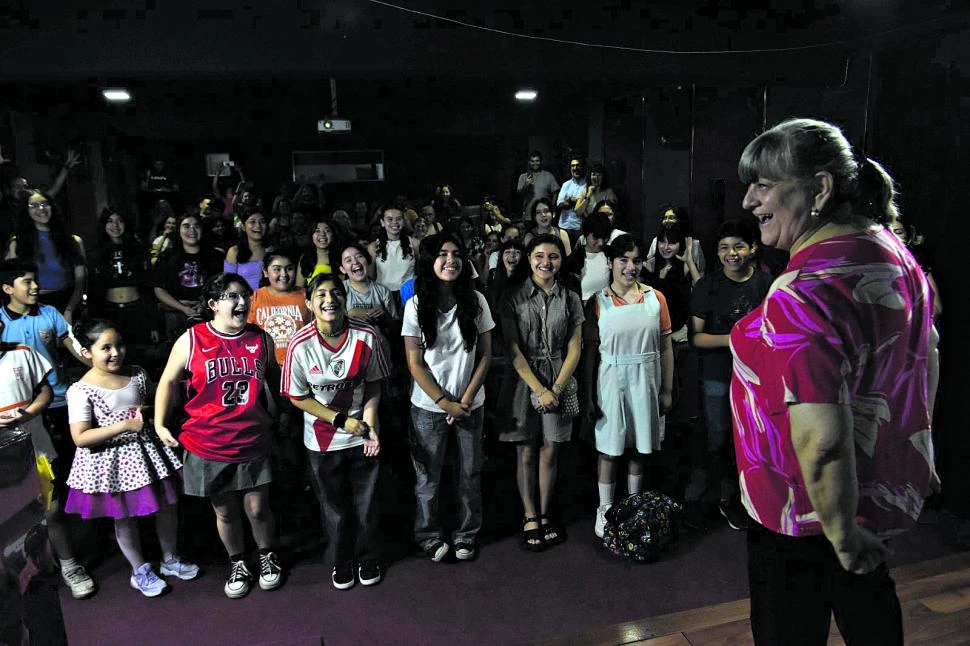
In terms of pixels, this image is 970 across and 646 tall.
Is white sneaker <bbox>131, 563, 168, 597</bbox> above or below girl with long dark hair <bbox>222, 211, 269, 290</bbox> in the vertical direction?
below

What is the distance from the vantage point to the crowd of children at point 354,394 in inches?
109

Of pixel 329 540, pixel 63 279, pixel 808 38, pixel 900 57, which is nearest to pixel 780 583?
pixel 329 540

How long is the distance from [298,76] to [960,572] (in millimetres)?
5490

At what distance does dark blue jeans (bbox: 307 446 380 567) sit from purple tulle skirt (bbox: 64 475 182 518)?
621 mm

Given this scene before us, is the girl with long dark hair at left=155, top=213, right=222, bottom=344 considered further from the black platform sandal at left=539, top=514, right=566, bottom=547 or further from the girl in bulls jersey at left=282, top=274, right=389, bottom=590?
the black platform sandal at left=539, top=514, right=566, bottom=547

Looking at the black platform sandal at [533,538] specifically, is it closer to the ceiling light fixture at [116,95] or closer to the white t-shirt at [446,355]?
the white t-shirt at [446,355]

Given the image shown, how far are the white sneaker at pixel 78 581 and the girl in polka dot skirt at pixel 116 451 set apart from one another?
19 centimetres

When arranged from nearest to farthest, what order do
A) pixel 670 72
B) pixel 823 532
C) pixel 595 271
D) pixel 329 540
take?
pixel 823 532, pixel 329 540, pixel 595 271, pixel 670 72

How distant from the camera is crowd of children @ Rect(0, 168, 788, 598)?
109 inches

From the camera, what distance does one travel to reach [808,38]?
20.7 ft

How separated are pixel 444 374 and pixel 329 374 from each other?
1.68 feet

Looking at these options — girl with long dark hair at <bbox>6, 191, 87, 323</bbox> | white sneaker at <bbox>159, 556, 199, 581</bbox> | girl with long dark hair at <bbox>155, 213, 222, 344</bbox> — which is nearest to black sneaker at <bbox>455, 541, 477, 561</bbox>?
white sneaker at <bbox>159, 556, 199, 581</bbox>

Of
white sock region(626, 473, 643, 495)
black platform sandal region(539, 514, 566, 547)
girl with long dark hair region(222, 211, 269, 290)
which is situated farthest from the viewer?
girl with long dark hair region(222, 211, 269, 290)

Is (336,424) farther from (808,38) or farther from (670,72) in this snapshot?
(808,38)
